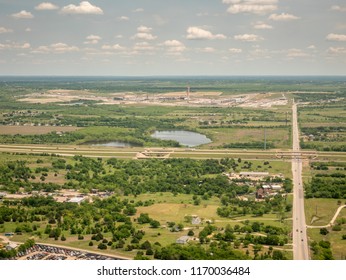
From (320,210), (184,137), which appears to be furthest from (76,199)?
(184,137)

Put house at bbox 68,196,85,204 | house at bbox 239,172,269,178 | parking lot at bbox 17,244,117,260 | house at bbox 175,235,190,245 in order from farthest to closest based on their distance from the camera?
house at bbox 239,172,269,178 → house at bbox 68,196,85,204 → house at bbox 175,235,190,245 → parking lot at bbox 17,244,117,260

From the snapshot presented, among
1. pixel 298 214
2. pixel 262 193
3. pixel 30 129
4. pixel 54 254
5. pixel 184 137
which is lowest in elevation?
pixel 54 254

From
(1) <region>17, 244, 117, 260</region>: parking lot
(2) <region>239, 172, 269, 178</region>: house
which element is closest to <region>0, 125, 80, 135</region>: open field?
(2) <region>239, 172, 269, 178</region>: house

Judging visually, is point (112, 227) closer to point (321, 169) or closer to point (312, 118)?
point (321, 169)

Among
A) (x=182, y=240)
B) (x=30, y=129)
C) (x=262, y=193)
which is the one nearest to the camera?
(x=182, y=240)

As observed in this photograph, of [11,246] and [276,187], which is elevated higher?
[276,187]

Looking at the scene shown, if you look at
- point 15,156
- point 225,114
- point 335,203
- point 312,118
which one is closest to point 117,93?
point 225,114

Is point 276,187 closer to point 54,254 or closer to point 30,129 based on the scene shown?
point 54,254

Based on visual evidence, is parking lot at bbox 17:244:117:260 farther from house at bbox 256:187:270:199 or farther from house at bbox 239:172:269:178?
house at bbox 239:172:269:178

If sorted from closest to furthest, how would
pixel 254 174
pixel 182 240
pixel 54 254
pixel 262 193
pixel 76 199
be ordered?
pixel 54 254, pixel 182 240, pixel 76 199, pixel 262 193, pixel 254 174
